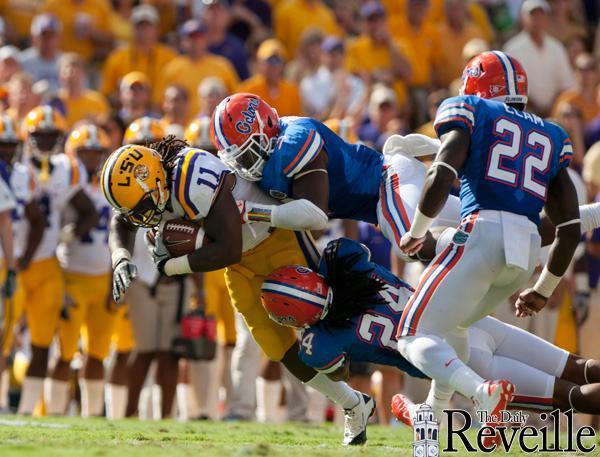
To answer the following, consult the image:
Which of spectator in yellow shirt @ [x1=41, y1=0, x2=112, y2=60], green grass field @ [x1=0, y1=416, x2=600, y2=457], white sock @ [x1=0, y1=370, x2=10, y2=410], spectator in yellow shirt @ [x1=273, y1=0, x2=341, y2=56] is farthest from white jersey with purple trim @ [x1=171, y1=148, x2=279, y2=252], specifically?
spectator in yellow shirt @ [x1=273, y1=0, x2=341, y2=56]

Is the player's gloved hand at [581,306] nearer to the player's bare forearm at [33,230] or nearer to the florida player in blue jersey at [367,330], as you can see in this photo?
the florida player in blue jersey at [367,330]

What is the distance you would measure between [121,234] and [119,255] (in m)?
0.24

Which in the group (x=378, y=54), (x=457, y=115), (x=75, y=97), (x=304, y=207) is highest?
(x=378, y=54)

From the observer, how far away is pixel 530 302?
246 inches

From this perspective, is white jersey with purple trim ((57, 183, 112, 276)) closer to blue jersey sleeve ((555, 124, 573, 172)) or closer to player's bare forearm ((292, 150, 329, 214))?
player's bare forearm ((292, 150, 329, 214))

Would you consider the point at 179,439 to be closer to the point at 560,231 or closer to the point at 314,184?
the point at 314,184

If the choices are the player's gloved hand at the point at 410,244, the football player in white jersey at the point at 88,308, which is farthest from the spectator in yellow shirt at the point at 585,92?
the player's gloved hand at the point at 410,244

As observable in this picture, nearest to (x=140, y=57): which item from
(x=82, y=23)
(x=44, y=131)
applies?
(x=82, y=23)

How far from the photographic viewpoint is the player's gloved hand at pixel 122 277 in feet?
21.2

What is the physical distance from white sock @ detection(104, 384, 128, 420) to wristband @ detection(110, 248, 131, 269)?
3.64 m

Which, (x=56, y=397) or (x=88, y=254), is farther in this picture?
(x=88, y=254)

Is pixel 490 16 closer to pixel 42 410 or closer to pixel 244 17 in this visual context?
pixel 244 17

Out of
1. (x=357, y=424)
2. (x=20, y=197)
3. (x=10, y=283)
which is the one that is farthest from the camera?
(x=20, y=197)

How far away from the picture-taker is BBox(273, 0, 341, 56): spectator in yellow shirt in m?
14.0
